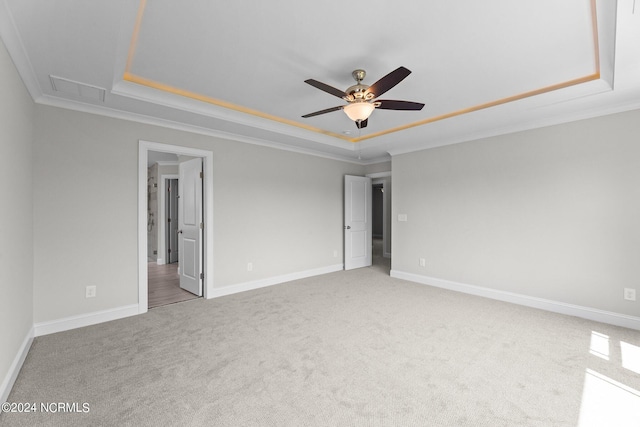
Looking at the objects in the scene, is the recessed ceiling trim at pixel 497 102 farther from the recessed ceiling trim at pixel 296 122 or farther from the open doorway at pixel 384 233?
the open doorway at pixel 384 233

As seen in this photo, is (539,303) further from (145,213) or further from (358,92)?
(145,213)

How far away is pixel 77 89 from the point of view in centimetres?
269

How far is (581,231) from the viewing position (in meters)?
3.34

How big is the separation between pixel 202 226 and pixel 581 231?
4.86 meters

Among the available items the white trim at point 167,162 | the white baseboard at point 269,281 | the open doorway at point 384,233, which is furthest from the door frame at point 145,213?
Result: the open doorway at point 384,233

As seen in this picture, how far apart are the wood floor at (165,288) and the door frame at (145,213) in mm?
276

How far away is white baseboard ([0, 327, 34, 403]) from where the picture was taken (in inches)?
71.1

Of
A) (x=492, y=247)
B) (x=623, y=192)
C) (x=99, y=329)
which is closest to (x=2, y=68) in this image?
(x=99, y=329)

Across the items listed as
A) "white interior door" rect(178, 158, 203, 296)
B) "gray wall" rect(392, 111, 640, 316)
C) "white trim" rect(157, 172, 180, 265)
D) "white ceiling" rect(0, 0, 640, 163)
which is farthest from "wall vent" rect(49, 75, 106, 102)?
"gray wall" rect(392, 111, 640, 316)

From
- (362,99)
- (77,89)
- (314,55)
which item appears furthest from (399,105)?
(77,89)

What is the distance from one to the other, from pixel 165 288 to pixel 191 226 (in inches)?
45.1

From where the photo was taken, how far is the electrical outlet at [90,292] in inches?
121

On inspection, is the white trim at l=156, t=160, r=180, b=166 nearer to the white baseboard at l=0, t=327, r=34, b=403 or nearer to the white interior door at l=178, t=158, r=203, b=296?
the white interior door at l=178, t=158, r=203, b=296

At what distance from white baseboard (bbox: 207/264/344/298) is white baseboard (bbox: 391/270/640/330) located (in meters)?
1.56
